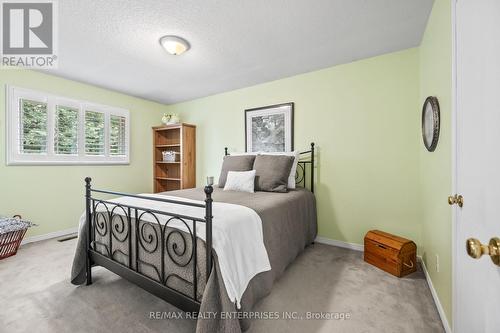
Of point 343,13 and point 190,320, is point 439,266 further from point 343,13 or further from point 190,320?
point 343,13

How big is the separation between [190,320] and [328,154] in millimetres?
2338

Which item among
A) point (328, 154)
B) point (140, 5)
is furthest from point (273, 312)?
point (140, 5)

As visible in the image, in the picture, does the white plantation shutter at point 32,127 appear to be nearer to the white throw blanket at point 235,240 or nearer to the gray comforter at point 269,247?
the gray comforter at point 269,247

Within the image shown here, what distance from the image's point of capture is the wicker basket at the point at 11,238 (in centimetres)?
234

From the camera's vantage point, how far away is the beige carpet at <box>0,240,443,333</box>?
4.67 ft

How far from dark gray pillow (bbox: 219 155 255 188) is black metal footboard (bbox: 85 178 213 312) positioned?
136 centimetres

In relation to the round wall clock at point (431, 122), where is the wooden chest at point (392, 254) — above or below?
below

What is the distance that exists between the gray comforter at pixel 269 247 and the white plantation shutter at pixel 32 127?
1.98m

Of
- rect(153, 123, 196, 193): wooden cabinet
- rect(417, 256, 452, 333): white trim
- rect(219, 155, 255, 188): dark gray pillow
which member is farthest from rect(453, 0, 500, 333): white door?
rect(153, 123, 196, 193): wooden cabinet

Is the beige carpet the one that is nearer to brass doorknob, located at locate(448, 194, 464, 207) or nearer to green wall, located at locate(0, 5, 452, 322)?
green wall, located at locate(0, 5, 452, 322)

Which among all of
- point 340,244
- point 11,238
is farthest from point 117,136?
point 340,244

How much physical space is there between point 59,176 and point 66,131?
672 mm

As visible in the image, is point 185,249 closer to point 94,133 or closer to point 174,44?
point 174,44

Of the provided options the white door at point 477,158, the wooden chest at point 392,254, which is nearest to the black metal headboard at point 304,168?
the wooden chest at point 392,254
